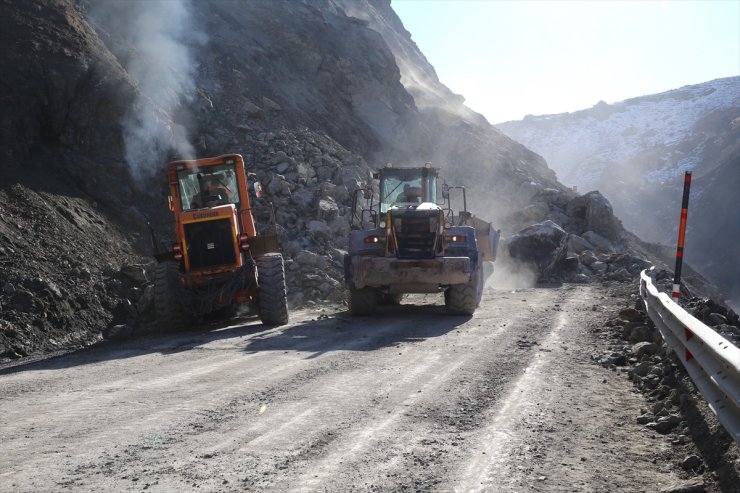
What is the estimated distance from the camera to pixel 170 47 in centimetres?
2870

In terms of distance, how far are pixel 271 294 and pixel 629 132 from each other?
118442 mm

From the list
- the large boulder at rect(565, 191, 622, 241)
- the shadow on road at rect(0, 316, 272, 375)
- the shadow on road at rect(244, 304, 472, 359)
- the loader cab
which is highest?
the loader cab

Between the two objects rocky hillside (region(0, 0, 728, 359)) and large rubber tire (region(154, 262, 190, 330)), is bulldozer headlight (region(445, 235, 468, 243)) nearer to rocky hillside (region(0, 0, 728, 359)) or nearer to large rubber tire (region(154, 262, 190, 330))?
rocky hillside (region(0, 0, 728, 359))

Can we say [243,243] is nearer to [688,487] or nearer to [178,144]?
[688,487]

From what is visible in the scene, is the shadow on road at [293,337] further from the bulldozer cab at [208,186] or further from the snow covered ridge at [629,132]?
the snow covered ridge at [629,132]

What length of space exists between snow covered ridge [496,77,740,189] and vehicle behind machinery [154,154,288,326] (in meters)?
87.3

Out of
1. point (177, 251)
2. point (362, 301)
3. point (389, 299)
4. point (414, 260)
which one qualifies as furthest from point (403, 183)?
point (177, 251)

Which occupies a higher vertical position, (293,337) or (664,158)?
(664,158)

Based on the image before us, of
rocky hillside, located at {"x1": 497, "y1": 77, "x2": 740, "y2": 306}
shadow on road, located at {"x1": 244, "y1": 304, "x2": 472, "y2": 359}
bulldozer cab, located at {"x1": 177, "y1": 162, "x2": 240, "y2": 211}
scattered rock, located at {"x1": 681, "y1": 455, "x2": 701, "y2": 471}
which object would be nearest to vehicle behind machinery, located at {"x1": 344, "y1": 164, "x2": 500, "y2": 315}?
shadow on road, located at {"x1": 244, "y1": 304, "x2": 472, "y2": 359}

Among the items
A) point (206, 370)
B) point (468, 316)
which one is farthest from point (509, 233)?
point (206, 370)

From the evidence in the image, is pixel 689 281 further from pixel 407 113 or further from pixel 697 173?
pixel 697 173

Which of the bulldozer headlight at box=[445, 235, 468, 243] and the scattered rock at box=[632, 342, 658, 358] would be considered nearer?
the scattered rock at box=[632, 342, 658, 358]

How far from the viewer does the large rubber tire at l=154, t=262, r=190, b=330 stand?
12586 millimetres

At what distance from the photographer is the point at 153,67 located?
2477 cm
